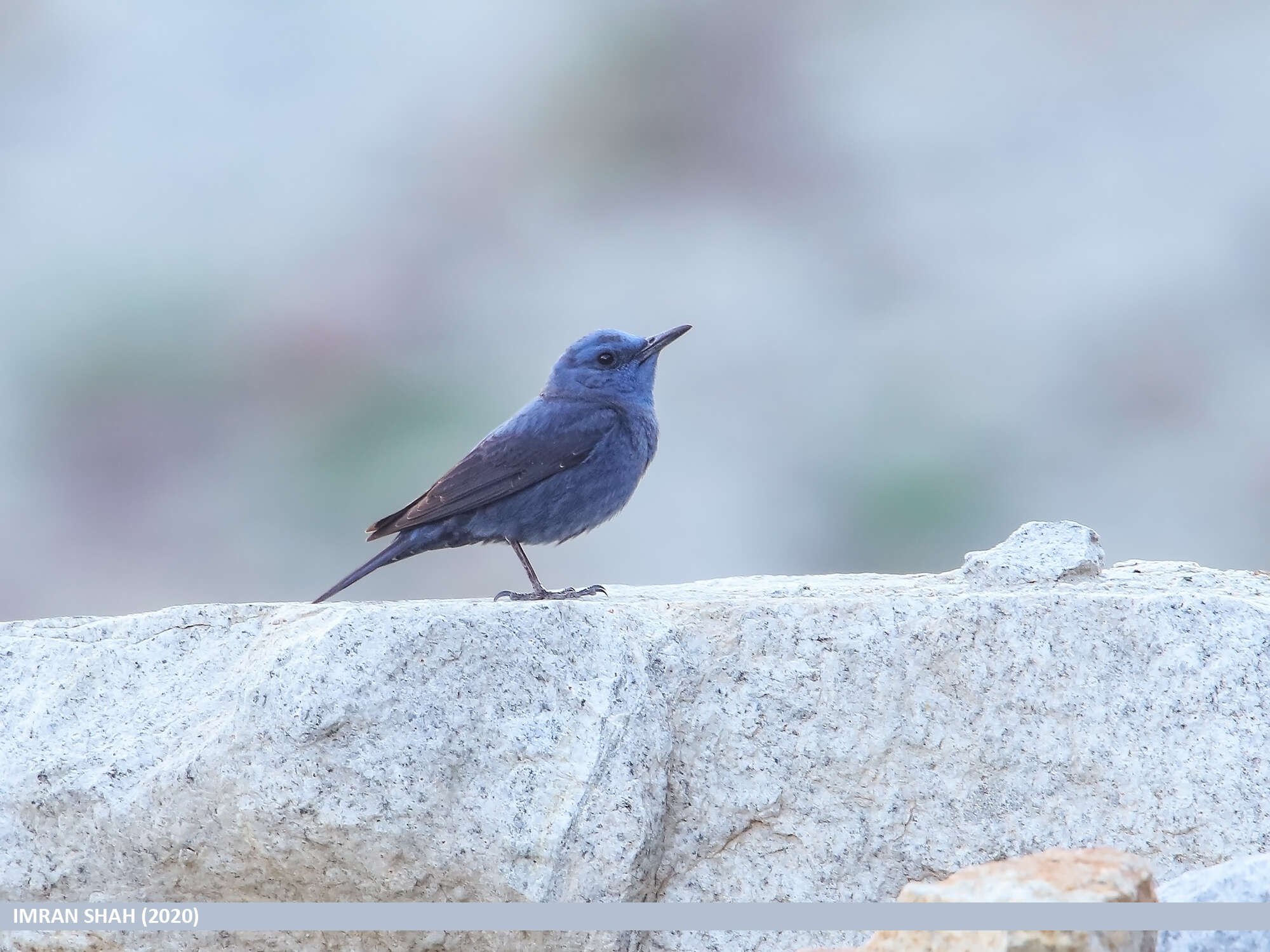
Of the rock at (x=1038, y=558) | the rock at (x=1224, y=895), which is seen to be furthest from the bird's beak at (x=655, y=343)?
the rock at (x=1224, y=895)

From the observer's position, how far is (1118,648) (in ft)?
13.1

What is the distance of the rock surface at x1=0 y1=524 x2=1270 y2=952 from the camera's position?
12.2ft

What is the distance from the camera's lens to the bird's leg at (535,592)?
4.77 metres

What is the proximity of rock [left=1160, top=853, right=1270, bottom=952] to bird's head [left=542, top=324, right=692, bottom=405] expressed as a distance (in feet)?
9.88

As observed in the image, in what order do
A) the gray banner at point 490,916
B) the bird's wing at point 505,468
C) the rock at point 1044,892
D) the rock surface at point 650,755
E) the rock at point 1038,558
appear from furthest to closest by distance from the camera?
1. the bird's wing at point 505,468
2. the rock at point 1038,558
3. the rock surface at point 650,755
4. the gray banner at point 490,916
5. the rock at point 1044,892

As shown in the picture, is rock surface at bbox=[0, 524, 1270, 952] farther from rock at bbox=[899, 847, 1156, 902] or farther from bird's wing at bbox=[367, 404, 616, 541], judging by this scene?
rock at bbox=[899, 847, 1156, 902]

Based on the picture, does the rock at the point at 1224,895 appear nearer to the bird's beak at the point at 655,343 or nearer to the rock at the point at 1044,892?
the rock at the point at 1044,892

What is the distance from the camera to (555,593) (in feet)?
Answer: 16.1

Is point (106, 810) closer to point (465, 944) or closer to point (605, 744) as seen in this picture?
point (465, 944)

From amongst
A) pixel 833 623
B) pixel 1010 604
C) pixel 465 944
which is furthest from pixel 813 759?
pixel 465 944

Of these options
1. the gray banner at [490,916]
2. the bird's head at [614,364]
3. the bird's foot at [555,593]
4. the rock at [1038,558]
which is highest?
the bird's head at [614,364]

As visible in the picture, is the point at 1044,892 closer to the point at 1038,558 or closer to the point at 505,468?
the point at 1038,558

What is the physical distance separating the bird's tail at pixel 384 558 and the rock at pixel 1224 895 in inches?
120

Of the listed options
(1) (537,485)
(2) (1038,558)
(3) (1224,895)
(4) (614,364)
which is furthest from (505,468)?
(3) (1224,895)
